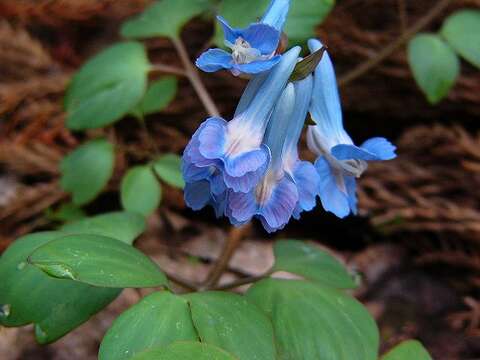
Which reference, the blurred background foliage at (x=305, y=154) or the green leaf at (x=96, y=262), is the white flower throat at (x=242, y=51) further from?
the blurred background foliage at (x=305, y=154)

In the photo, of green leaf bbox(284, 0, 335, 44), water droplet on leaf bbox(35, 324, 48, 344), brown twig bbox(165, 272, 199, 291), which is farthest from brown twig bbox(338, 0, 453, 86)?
water droplet on leaf bbox(35, 324, 48, 344)

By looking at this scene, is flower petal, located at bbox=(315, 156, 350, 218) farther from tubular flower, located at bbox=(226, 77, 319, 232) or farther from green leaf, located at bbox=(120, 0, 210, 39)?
green leaf, located at bbox=(120, 0, 210, 39)

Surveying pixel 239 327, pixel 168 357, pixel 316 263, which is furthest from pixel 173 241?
pixel 168 357

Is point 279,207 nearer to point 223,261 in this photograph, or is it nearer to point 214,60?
point 214,60

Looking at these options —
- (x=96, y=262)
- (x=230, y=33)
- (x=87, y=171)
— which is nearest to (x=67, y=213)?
(x=87, y=171)

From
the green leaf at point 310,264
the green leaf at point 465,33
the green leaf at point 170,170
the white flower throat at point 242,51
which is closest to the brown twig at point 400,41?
the green leaf at point 465,33

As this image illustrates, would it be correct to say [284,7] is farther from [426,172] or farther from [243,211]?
[426,172]
